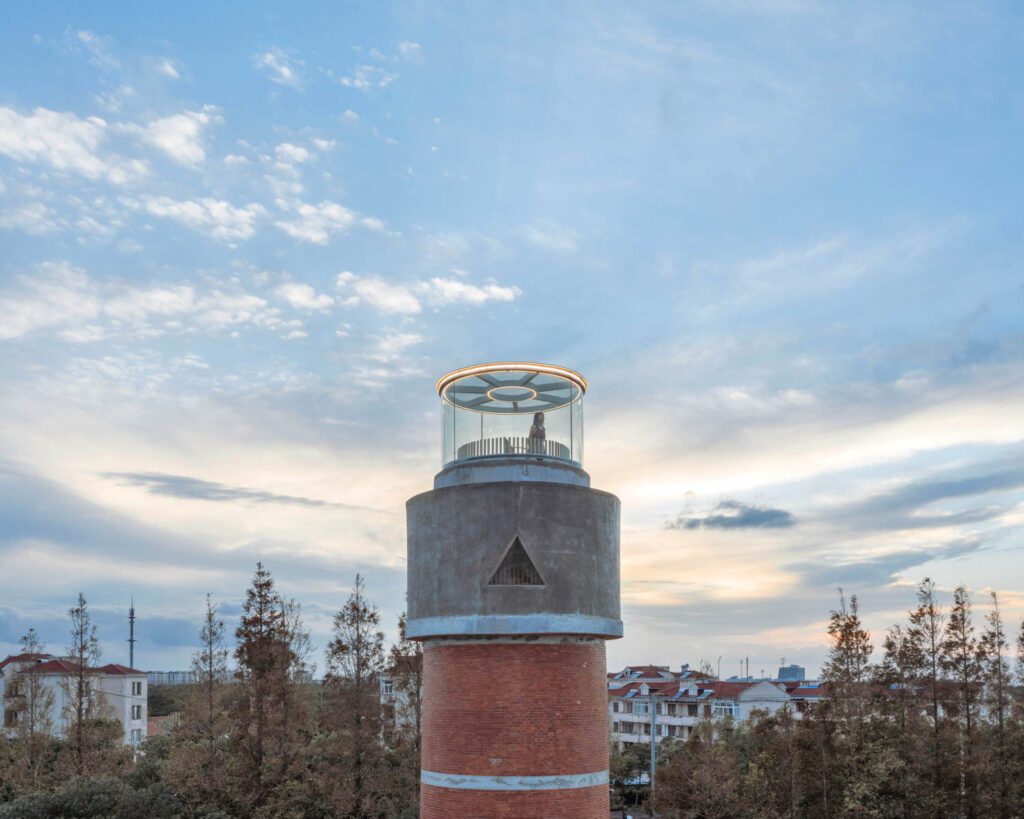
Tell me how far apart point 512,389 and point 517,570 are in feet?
11.9

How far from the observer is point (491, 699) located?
14859 millimetres

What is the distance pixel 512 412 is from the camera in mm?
17125

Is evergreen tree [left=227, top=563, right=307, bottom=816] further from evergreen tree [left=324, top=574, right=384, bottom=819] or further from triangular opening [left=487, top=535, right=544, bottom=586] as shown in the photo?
triangular opening [left=487, top=535, right=544, bottom=586]

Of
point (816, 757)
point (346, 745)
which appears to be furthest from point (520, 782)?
point (816, 757)

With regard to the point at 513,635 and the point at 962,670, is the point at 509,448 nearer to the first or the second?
the point at 513,635

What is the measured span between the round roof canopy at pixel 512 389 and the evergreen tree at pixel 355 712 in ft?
74.8

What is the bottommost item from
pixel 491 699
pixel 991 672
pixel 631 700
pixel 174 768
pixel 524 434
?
pixel 631 700

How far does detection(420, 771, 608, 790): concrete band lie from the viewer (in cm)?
1460

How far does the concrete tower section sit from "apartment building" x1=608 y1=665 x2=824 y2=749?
2333 inches

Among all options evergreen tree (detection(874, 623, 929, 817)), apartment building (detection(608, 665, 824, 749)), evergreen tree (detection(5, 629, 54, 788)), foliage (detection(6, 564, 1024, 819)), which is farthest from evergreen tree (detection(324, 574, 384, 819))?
apartment building (detection(608, 665, 824, 749))

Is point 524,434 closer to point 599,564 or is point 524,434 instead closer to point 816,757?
point 599,564

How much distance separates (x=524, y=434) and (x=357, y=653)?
23752 millimetres

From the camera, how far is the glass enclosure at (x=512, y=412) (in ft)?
54.3

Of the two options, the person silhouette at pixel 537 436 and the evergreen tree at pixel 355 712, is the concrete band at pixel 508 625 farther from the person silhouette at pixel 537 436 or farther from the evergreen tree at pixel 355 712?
the evergreen tree at pixel 355 712
